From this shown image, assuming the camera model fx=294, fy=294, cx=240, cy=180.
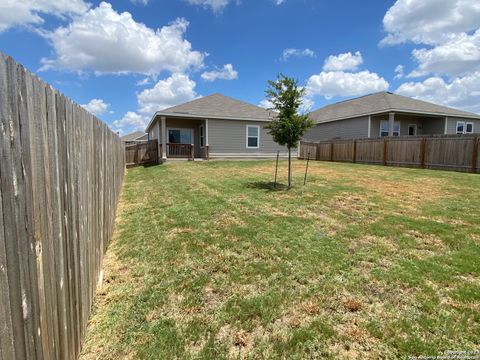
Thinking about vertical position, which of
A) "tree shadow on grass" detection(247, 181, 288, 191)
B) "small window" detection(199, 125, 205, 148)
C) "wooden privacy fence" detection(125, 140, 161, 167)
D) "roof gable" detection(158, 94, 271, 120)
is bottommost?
"tree shadow on grass" detection(247, 181, 288, 191)

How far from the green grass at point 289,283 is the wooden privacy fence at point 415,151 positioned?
31.8ft

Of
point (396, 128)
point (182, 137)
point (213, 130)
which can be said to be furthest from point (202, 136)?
point (396, 128)

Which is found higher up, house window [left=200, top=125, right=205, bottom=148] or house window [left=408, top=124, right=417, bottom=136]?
house window [left=408, top=124, right=417, bottom=136]

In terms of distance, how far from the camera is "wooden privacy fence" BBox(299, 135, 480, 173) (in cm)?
1427

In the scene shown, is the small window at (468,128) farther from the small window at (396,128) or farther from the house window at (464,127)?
the small window at (396,128)

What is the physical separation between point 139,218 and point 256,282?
3.60m

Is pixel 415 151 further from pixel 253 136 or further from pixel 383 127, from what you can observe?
pixel 253 136

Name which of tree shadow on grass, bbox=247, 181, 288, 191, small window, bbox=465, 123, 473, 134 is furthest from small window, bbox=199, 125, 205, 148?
small window, bbox=465, 123, 473, 134

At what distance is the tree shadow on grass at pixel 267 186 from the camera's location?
907cm

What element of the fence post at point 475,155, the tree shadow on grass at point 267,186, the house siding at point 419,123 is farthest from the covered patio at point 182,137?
the fence post at point 475,155

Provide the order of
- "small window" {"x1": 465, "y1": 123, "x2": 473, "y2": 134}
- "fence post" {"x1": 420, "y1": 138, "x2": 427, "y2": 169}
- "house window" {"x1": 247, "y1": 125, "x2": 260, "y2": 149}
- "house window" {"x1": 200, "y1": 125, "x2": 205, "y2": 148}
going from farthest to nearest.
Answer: "small window" {"x1": 465, "y1": 123, "x2": 473, "y2": 134} → "house window" {"x1": 247, "y1": 125, "x2": 260, "y2": 149} → "house window" {"x1": 200, "y1": 125, "x2": 205, "y2": 148} → "fence post" {"x1": 420, "y1": 138, "x2": 427, "y2": 169}

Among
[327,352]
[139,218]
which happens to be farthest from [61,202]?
[139,218]

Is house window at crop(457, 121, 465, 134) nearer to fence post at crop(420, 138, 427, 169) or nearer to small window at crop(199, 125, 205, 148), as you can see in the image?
fence post at crop(420, 138, 427, 169)

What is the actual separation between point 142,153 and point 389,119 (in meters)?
17.6
